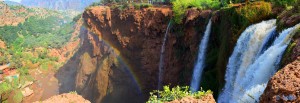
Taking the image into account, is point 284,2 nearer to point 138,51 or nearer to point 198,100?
point 198,100

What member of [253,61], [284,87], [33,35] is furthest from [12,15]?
[284,87]

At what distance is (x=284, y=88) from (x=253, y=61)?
40.2 feet

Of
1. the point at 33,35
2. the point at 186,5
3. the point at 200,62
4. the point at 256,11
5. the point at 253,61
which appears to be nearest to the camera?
the point at 253,61

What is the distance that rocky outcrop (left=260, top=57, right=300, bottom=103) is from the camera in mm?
6836

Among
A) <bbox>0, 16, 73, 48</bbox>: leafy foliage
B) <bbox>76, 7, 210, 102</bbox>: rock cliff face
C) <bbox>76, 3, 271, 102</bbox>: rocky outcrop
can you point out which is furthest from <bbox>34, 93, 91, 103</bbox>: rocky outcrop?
<bbox>0, 16, 73, 48</bbox>: leafy foliage

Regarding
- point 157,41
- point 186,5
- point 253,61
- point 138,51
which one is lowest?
point 138,51

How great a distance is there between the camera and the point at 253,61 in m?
19.0

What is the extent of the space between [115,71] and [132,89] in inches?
133

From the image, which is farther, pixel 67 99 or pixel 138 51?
pixel 138 51

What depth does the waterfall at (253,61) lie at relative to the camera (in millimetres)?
14016

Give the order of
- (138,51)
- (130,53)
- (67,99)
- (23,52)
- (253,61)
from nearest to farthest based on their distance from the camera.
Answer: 1. (67,99)
2. (253,61)
3. (138,51)
4. (130,53)
5. (23,52)

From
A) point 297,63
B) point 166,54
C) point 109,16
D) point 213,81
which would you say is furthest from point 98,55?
point 297,63

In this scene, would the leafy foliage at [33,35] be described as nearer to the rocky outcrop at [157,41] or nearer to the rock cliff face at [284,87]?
the rocky outcrop at [157,41]

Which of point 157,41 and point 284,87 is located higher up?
point 284,87
